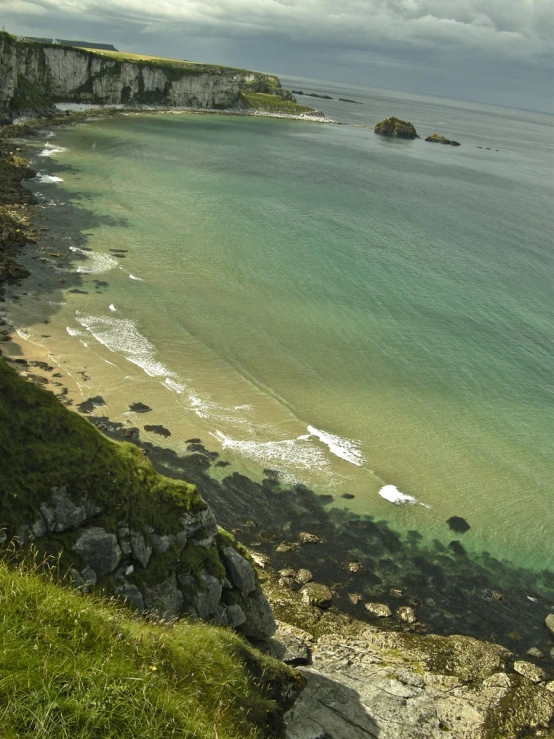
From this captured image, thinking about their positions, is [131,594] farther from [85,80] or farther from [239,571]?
[85,80]

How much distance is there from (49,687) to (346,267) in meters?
53.5

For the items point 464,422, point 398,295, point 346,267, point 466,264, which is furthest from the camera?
point 466,264

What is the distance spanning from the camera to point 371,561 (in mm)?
23797

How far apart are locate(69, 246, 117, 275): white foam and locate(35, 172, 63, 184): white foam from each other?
27054mm

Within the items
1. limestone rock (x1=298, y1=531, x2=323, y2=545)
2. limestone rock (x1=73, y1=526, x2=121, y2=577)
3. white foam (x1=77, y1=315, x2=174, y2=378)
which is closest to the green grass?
limestone rock (x1=73, y1=526, x2=121, y2=577)

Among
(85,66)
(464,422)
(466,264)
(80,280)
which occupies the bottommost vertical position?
(464,422)

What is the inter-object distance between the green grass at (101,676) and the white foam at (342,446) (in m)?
18.9

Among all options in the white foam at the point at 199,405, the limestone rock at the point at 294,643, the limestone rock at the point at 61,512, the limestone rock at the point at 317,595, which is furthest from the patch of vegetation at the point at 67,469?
the white foam at the point at 199,405

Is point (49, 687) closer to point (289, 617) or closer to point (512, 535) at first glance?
point (289, 617)

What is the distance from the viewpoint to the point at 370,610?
2144 centimetres

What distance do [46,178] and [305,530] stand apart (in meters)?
66.0

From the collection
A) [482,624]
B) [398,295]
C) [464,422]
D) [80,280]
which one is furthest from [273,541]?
[398,295]

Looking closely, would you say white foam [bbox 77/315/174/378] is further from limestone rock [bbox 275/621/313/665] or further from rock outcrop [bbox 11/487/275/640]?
rock outcrop [bbox 11/487/275/640]

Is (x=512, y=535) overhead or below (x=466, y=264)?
below
